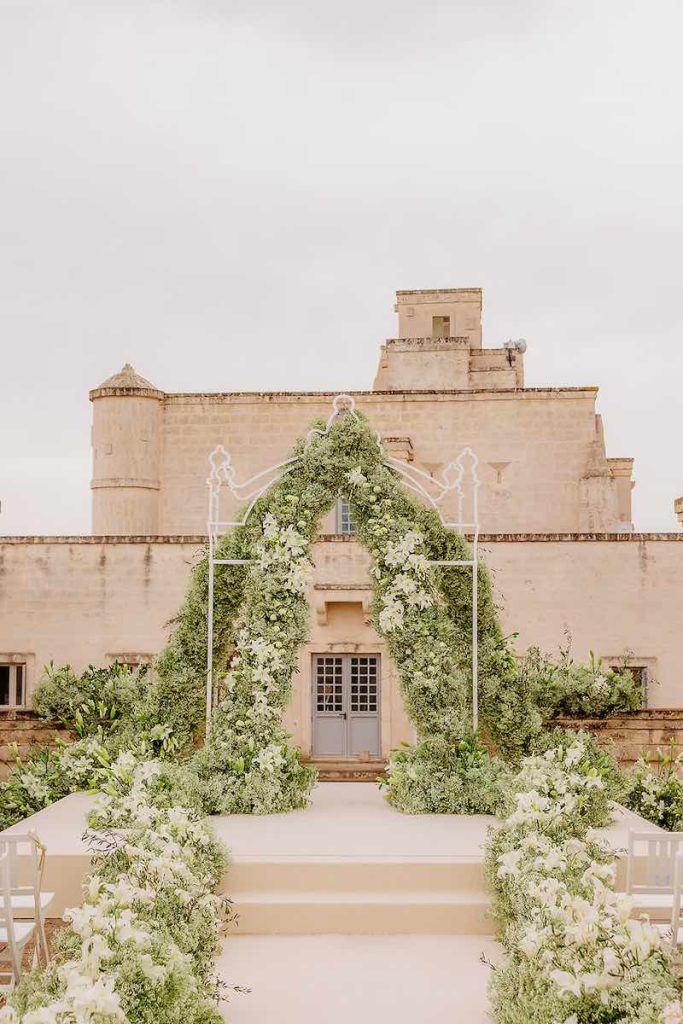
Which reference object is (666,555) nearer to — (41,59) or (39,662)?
(39,662)

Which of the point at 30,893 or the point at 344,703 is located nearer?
the point at 30,893

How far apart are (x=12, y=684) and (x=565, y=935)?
15301mm

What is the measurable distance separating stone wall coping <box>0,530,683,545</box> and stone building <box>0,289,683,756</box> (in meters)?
0.03

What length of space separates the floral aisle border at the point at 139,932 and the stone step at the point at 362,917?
0.89 feet

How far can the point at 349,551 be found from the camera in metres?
17.9

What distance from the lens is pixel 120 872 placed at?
584 centimetres

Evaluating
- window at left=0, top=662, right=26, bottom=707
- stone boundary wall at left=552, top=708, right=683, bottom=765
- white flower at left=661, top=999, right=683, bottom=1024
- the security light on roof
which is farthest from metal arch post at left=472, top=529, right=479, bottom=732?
the security light on roof

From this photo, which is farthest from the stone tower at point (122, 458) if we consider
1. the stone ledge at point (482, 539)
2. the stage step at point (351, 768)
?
the stage step at point (351, 768)

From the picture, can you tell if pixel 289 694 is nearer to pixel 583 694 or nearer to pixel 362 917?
pixel 362 917

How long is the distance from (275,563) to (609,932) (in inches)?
215

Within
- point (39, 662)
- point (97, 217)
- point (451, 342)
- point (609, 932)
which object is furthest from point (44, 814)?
point (451, 342)

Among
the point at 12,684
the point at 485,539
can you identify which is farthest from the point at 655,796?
the point at 12,684

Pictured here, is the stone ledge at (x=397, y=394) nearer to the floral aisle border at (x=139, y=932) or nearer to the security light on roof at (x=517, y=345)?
the security light on roof at (x=517, y=345)

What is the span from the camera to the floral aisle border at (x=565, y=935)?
161 inches
